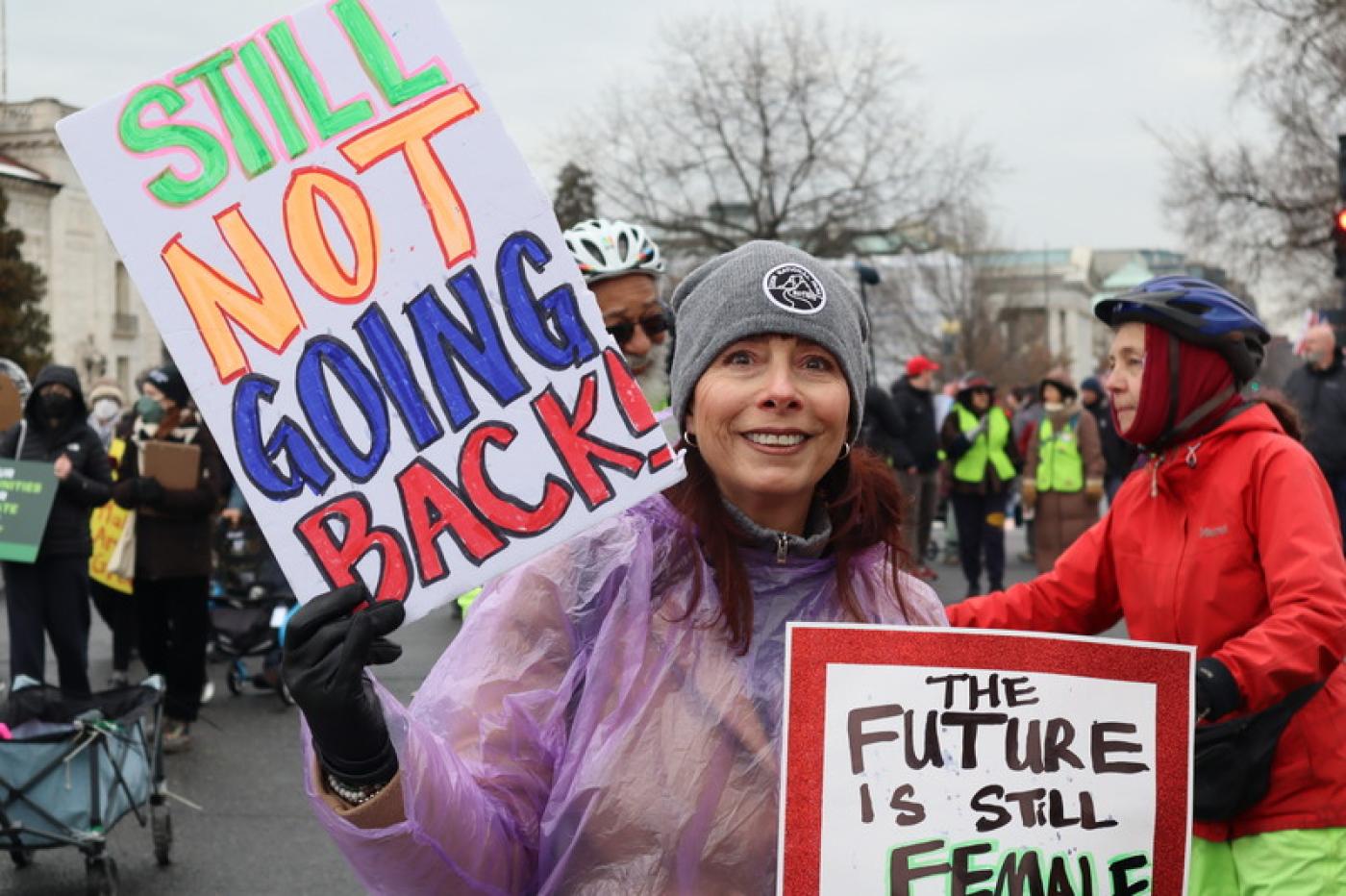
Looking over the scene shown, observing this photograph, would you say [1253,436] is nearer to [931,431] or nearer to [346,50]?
[346,50]

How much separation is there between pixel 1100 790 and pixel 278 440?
1.18 m

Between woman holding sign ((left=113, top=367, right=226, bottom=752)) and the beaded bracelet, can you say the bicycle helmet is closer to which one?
the beaded bracelet

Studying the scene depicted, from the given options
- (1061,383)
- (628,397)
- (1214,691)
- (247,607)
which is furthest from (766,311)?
(1061,383)

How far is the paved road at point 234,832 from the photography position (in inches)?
235

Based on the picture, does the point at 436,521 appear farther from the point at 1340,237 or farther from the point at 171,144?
the point at 1340,237

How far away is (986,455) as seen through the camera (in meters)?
12.8

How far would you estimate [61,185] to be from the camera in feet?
176

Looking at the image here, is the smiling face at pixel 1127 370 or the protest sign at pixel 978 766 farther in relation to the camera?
the smiling face at pixel 1127 370

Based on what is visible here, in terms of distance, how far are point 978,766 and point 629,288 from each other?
7.38ft

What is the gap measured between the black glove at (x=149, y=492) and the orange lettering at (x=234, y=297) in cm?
640

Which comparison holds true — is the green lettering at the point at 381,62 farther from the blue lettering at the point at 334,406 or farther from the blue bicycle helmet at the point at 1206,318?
the blue bicycle helmet at the point at 1206,318

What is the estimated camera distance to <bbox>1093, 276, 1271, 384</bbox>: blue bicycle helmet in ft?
11.1

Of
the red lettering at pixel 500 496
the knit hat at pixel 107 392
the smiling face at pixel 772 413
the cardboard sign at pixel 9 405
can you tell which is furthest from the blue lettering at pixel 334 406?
the knit hat at pixel 107 392

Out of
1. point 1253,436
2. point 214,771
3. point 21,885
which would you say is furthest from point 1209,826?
point 214,771
